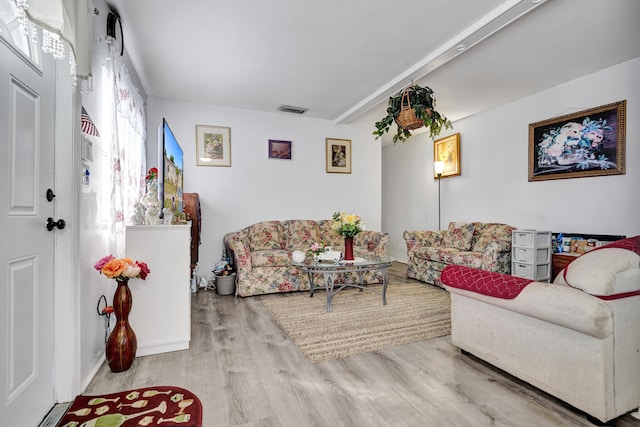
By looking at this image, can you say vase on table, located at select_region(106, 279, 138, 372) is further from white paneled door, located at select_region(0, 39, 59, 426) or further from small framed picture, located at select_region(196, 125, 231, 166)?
small framed picture, located at select_region(196, 125, 231, 166)

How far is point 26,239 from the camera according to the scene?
4.66 feet

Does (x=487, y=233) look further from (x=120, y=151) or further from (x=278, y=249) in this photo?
(x=120, y=151)

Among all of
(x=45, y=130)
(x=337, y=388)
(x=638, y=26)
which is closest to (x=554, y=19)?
(x=638, y=26)

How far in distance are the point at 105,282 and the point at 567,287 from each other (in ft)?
9.44

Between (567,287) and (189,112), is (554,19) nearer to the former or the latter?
(567,287)

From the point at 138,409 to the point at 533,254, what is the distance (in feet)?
12.9

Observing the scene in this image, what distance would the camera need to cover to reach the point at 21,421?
137 centimetres

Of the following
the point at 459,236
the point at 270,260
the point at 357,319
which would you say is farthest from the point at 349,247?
the point at 459,236

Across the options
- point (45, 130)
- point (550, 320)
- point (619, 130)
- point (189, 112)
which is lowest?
point (550, 320)

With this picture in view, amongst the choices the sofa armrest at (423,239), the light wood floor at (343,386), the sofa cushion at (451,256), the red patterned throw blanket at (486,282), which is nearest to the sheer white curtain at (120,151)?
the light wood floor at (343,386)

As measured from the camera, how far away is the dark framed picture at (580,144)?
3297mm

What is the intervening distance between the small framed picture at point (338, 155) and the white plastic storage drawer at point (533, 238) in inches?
110

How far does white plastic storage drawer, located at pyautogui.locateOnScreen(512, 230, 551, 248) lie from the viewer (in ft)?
11.7

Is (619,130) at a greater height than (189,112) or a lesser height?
lesser
